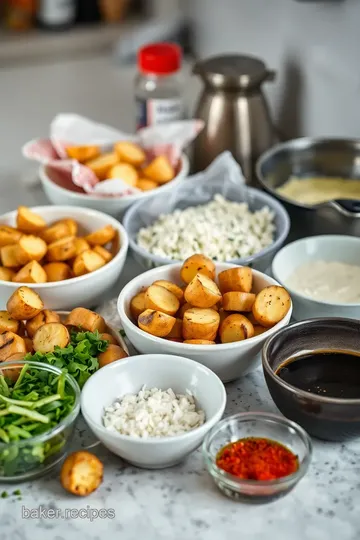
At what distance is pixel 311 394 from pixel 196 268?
0.96 ft

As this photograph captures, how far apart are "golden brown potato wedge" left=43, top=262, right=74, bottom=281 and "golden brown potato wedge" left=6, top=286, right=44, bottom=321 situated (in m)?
0.10

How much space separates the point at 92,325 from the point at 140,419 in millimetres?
205

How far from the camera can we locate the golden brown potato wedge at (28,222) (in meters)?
1.39

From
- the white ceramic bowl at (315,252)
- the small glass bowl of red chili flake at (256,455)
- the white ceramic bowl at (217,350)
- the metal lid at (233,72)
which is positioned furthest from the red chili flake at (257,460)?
the metal lid at (233,72)

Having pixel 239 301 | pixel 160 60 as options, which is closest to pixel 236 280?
pixel 239 301

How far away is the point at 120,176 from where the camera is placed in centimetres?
157

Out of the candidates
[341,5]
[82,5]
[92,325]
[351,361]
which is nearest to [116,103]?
[82,5]

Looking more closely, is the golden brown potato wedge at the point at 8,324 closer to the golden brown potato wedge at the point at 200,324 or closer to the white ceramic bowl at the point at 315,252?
the golden brown potato wedge at the point at 200,324

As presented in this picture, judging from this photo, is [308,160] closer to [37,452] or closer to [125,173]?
[125,173]

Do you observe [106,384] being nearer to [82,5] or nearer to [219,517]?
[219,517]

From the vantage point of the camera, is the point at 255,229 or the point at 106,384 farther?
the point at 255,229

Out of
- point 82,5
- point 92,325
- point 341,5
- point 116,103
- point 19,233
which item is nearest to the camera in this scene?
point 92,325

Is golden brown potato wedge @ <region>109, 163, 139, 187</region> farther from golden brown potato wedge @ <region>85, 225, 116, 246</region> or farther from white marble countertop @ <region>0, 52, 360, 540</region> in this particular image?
white marble countertop @ <region>0, 52, 360, 540</region>

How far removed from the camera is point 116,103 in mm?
2277
